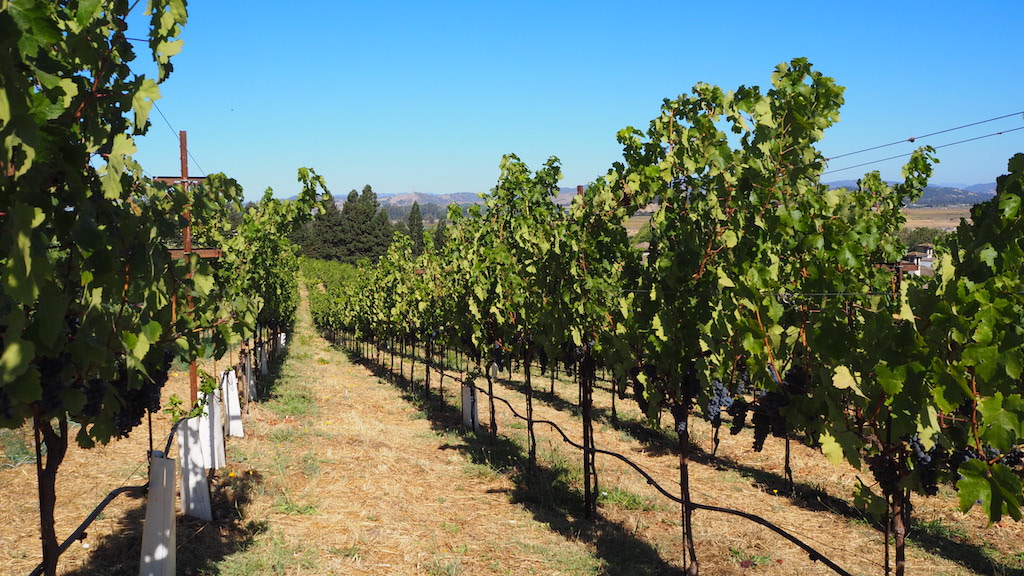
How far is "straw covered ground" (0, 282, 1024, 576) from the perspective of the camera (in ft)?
20.2

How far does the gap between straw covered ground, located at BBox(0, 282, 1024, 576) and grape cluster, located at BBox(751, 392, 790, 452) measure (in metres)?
1.81

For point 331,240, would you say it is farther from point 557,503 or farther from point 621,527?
point 621,527

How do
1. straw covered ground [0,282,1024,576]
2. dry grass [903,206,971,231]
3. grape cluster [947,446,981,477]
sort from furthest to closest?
dry grass [903,206,971,231]
straw covered ground [0,282,1024,576]
grape cluster [947,446,981,477]

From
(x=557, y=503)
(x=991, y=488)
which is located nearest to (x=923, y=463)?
(x=991, y=488)

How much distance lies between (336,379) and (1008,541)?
614 inches

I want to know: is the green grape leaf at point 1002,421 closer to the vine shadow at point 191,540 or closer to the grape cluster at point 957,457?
the grape cluster at point 957,457

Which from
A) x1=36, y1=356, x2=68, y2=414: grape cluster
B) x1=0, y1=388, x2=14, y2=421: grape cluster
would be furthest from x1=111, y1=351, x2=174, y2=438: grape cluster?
x1=0, y1=388, x2=14, y2=421: grape cluster

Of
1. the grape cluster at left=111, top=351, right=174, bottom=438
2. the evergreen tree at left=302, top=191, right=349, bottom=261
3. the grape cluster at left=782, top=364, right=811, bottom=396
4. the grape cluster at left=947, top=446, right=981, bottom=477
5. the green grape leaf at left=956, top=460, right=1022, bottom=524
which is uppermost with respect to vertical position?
the evergreen tree at left=302, top=191, right=349, bottom=261

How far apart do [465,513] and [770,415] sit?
403 centimetres

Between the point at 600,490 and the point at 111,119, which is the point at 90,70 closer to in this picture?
the point at 111,119

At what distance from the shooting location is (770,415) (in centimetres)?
488

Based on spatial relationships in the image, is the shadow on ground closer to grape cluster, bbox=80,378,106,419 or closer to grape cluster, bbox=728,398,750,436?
grape cluster, bbox=728,398,750,436

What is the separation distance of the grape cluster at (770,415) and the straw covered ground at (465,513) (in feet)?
5.94

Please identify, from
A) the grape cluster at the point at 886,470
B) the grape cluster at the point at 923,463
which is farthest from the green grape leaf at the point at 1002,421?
the grape cluster at the point at 886,470
